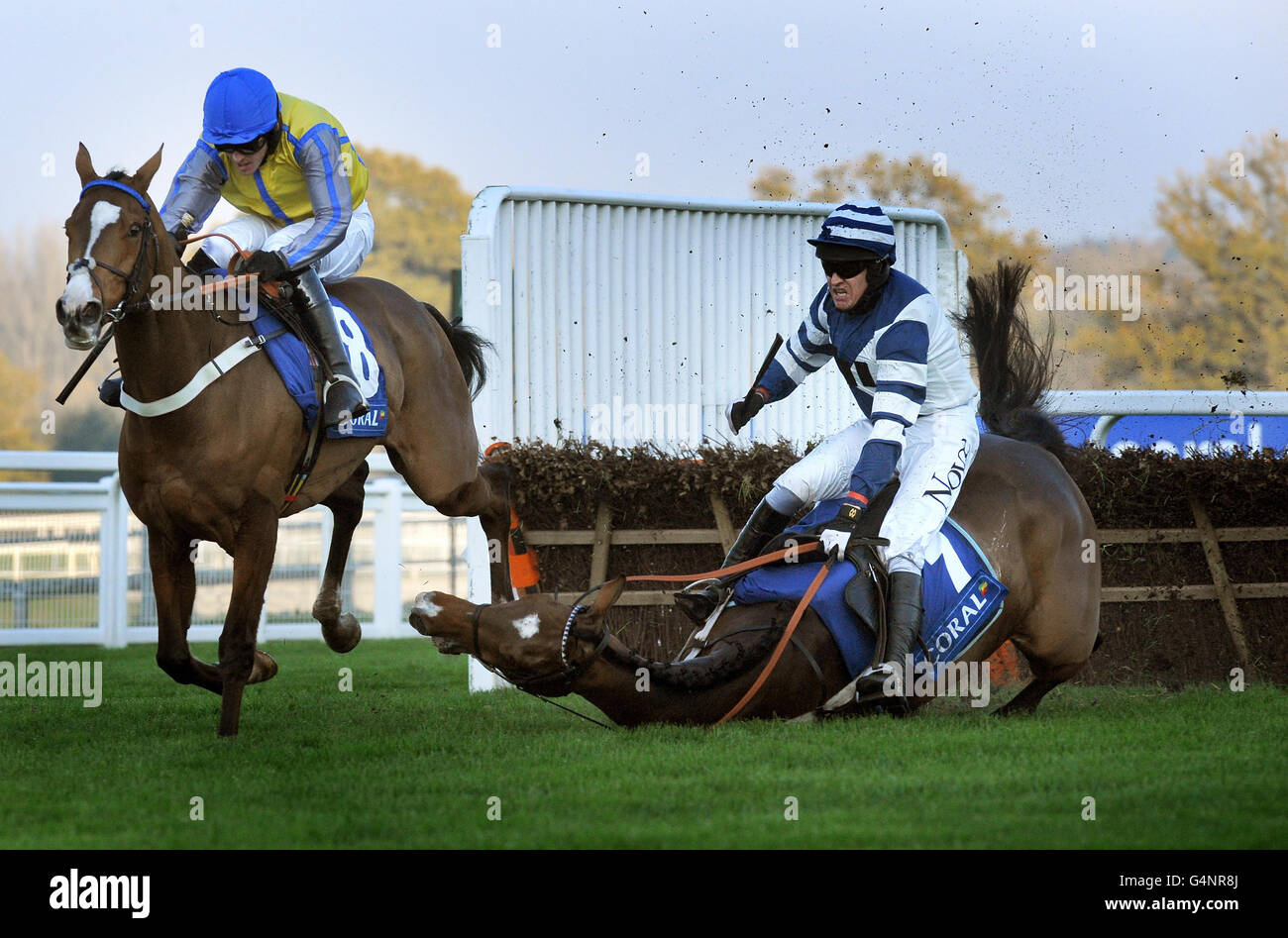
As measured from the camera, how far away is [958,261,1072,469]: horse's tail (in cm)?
644

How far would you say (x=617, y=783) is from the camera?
396 centimetres

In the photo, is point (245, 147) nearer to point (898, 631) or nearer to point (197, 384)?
point (197, 384)

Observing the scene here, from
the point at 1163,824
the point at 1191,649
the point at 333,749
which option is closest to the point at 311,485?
the point at 333,749

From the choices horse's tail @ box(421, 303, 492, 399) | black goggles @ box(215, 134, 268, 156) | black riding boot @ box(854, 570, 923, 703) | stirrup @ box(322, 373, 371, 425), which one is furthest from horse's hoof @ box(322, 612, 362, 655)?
black riding boot @ box(854, 570, 923, 703)

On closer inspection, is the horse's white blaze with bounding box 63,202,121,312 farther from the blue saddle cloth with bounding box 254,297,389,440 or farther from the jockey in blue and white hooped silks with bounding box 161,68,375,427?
the blue saddle cloth with bounding box 254,297,389,440

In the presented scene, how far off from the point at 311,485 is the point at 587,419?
255 cm

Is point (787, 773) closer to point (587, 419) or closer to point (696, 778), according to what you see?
point (696, 778)

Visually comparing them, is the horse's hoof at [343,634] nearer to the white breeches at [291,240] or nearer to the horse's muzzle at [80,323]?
the white breeches at [291,240]

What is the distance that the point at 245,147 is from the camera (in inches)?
227

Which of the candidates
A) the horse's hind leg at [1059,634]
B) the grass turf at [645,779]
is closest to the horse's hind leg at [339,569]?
the grass turf at [645,779]

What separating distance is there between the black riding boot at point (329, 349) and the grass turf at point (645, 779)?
47.6 inches

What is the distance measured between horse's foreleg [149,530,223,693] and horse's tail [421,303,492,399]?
1.94 metres

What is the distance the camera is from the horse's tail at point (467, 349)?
7.10m

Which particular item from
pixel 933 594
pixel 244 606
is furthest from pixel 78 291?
pixel 933 594
